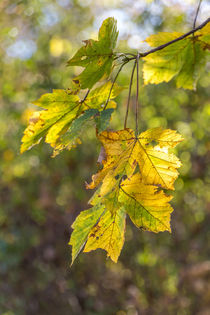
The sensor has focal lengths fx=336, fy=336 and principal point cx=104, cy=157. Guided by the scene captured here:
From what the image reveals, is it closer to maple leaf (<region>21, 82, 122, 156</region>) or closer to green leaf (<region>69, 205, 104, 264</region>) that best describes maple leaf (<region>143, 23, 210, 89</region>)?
maple leaf (<region>21, 82, 122, 156</region>)

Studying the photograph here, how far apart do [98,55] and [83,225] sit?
1.34 ft

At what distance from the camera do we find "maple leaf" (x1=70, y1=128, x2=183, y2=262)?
75cm

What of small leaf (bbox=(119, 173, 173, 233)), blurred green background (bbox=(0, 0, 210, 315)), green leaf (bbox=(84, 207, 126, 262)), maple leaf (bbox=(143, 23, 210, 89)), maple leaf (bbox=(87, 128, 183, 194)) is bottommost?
blurred green background (bbox=(0, 0, 210, 315))

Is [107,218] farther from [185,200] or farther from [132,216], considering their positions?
[185,200]

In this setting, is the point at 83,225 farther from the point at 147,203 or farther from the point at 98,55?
the point at 98,55

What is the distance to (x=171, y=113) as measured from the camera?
333 cm

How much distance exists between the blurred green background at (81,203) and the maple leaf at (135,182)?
246 cm

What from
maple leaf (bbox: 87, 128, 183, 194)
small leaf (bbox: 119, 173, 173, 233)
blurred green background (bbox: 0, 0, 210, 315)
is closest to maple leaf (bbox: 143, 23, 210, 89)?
maple leaf (bbox: 87, 128, 183, 194)

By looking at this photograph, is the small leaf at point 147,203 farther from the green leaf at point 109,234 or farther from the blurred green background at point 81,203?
the blurred green background at point 81,203

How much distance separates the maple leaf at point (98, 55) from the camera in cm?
81

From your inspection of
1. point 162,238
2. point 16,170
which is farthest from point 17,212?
point 162,238

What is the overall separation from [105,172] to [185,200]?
3104mm

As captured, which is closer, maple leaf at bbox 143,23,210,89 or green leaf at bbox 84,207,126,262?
green leaf at bbox 84,207,126,262

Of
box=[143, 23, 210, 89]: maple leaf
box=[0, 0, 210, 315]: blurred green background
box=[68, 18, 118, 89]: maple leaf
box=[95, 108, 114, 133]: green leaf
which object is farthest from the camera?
box=[0, 0, 210, 315]: blurred green background
